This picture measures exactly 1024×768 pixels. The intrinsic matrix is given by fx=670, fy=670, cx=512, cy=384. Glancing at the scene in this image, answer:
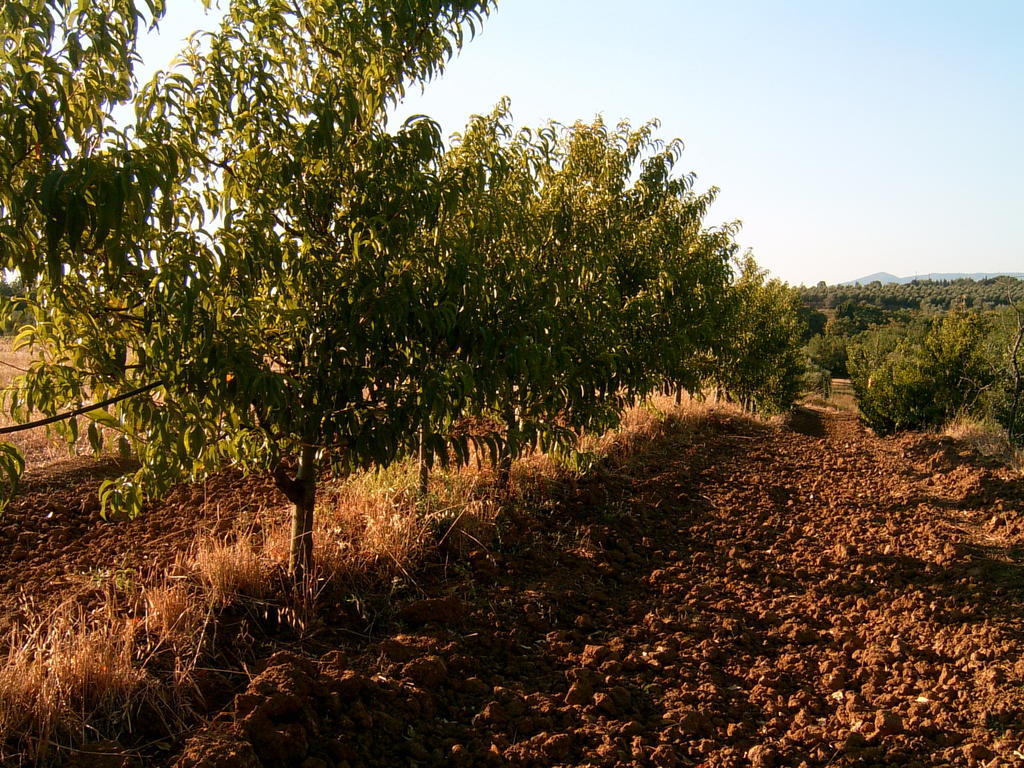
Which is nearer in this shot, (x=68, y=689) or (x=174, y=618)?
(x=68, y=689)

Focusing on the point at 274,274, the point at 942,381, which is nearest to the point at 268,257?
the point at 274,274

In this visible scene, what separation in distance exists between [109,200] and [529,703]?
268cm

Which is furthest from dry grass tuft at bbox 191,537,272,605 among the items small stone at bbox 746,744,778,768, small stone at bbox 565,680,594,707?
small stone at bbox 746,744,778,768

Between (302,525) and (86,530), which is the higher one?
(302,525)

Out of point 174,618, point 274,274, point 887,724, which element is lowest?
point 887,724

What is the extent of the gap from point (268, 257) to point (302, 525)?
1634 millimetres

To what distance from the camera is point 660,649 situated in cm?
379

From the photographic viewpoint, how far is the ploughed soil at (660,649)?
2818 mm

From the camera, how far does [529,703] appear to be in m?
3.15

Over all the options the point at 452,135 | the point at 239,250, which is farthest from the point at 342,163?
the point at 452,135

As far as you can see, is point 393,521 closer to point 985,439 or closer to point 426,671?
point 426,671

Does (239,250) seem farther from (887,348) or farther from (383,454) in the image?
(887,348)

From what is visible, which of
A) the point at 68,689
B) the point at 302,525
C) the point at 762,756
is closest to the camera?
the point at 68,689

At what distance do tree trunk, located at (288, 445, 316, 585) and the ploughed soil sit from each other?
0.97 feet
